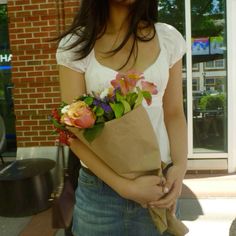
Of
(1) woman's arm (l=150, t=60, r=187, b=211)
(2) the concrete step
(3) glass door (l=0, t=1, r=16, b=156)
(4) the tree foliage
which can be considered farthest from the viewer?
(3) glass door (l=0, t=1, r=16, b=156)

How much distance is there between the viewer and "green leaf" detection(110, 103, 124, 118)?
1.18m

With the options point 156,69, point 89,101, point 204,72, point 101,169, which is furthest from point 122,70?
point 204,72

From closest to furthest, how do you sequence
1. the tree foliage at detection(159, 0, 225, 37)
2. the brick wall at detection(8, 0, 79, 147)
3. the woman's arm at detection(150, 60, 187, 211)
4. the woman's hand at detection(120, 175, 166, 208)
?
1. the woman's hand at detection(120, 175, 166, 208)
2. the woman's arm at detection(150, 60, 187, 211)
3. the brick wall at detection(8, 0, 79, 147)
4. the tree foliage at detection(159, 0, 225, 37)

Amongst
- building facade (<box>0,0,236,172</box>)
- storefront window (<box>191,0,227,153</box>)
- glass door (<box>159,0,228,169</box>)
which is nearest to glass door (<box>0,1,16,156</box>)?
building facade (<box>0,0,236,172</box>)

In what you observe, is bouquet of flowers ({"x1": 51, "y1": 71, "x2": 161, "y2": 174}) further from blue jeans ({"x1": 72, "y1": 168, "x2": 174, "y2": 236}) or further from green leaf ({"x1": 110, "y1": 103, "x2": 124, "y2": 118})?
blue jeans ({"x1": 72, "y1": 168, "x2": 174, "y2": 236})

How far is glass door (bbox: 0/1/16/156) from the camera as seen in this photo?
6.10m

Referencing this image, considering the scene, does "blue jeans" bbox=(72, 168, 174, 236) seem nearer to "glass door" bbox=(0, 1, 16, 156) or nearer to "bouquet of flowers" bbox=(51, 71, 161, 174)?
"bouquet of flowers" bbox=(51, 71, 161, 174)

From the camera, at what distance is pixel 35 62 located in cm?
451

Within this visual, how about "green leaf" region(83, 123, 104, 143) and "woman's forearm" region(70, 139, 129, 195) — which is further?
Result: "woman's forearm" region(70, 139, 129, 195)

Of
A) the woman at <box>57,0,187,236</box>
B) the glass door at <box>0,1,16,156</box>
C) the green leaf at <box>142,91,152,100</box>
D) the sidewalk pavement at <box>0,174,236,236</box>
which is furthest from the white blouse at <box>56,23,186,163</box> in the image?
the glass door at <box>0,1,16,156</box>

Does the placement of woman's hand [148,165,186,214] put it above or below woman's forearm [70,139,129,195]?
below

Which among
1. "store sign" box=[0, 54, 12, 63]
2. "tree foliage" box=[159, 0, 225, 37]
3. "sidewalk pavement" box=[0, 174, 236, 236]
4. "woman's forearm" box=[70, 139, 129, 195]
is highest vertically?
"tree foliage" box=[159, 0, 225, 37]

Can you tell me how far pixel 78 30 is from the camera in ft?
4.67

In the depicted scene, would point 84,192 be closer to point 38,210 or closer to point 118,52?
point 118,52
